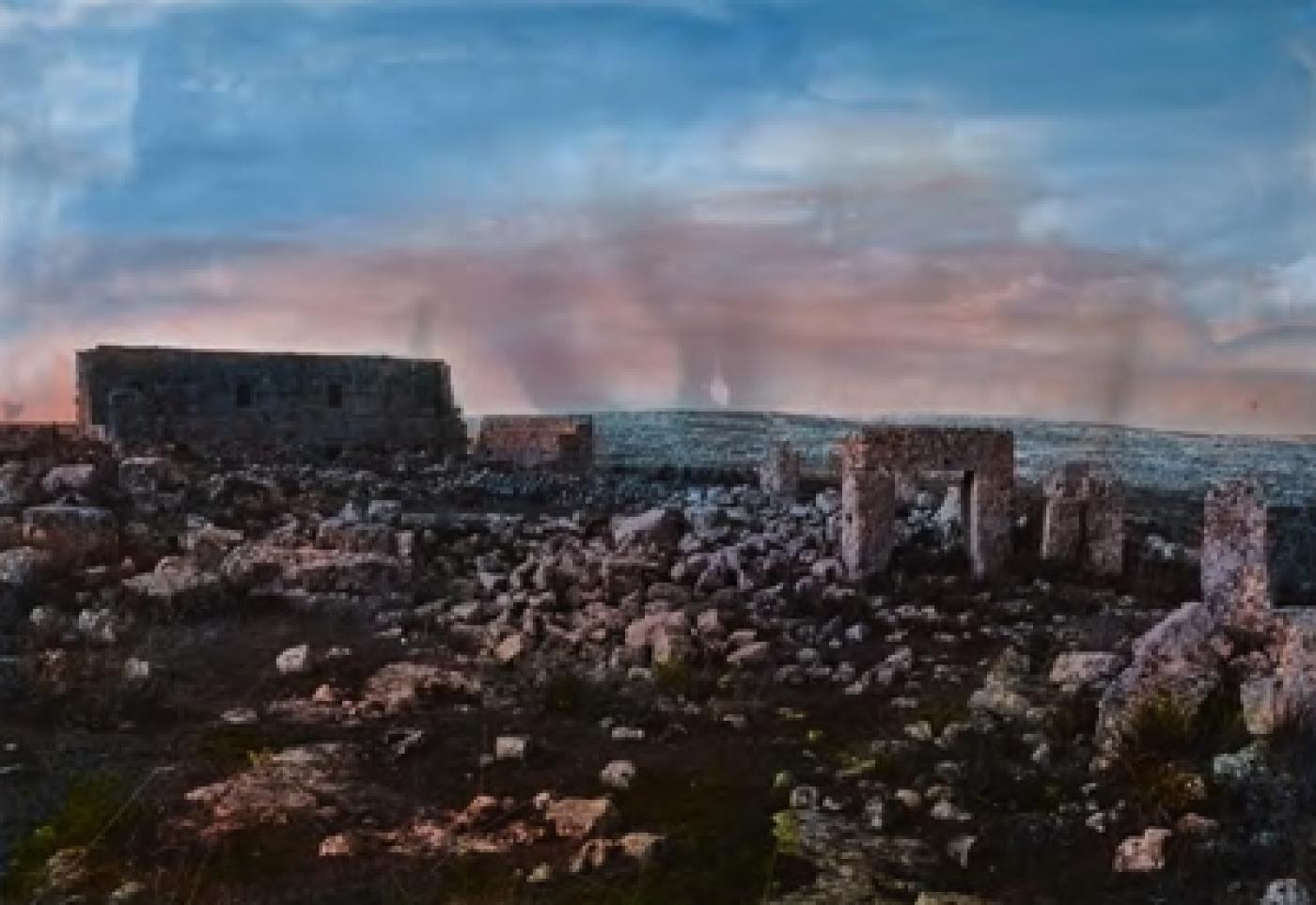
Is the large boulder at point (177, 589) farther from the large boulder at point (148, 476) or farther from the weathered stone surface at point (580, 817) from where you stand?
the weathered stone surface at point (580, 817)

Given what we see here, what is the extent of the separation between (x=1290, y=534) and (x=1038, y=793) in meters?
10.2

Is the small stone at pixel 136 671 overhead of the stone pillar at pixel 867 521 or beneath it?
beneath

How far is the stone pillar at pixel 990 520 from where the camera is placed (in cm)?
1495

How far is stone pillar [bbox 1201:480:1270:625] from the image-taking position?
1122cm

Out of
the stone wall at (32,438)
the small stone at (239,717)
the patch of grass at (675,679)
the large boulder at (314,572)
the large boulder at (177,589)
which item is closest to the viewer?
the small stone at (239,717)

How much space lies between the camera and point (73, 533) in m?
16.0

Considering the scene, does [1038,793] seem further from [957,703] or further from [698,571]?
[698,571]

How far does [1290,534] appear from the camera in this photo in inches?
693

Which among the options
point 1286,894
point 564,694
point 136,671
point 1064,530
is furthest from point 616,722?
point 1064,530

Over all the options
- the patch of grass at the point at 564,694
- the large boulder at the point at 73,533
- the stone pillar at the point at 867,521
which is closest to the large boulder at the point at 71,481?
the large boulder at the point at 73,533

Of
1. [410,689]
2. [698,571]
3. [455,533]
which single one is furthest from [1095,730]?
[455,533]

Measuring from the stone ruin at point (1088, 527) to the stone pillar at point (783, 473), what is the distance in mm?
6227

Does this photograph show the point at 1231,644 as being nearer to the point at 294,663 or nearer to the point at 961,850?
the point at 961,850

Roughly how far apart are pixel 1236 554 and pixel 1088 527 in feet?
11.2
